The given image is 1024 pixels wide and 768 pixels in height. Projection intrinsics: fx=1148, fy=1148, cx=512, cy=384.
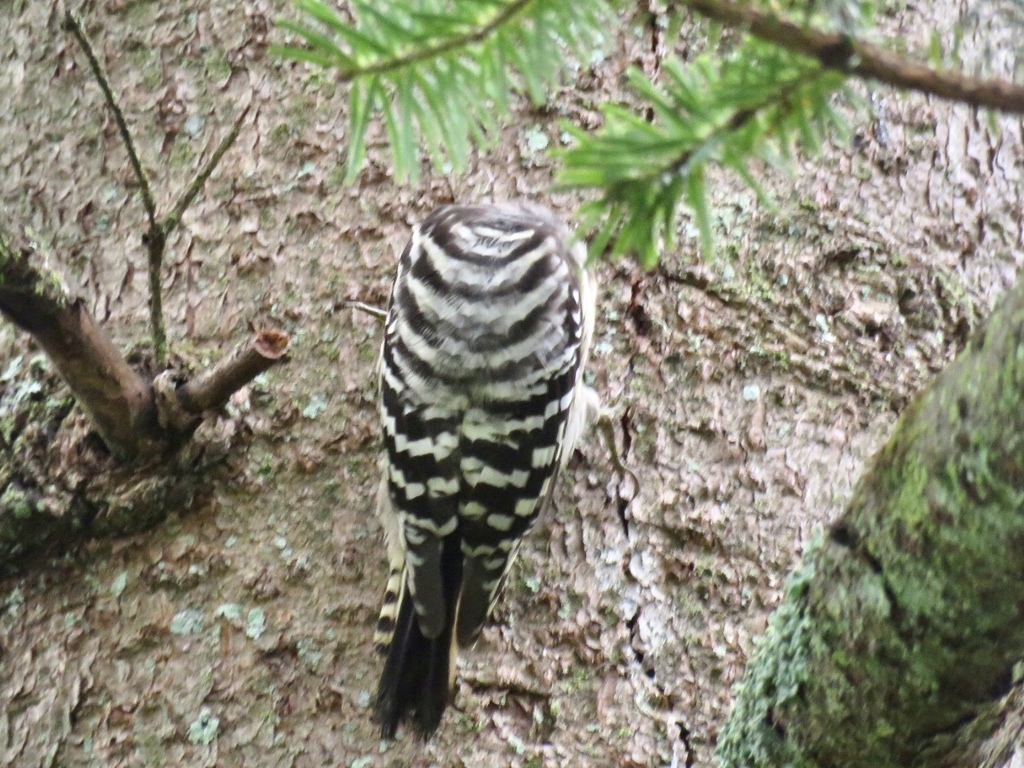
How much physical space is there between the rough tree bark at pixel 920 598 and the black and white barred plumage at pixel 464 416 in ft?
1.97

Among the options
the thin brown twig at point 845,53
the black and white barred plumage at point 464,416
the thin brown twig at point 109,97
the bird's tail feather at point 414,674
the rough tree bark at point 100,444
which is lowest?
the bird's tail feather at point 414,674

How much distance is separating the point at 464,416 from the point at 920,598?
996mm

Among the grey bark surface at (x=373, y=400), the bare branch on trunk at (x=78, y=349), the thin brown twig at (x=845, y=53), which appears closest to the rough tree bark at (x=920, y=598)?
the thin brown twig at (x=845, y=53)

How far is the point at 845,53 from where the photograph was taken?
0.68 meters

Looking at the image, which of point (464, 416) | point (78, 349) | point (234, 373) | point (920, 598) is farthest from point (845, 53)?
point (464, 416)

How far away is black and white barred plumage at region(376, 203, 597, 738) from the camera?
5.65ft

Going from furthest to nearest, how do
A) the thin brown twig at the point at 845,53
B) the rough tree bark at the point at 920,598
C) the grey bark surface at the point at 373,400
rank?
the grey bark surface at the point at 373,400 < the rough tree bark at the point at 920,598 < the thin brown twig at the point at 845,53

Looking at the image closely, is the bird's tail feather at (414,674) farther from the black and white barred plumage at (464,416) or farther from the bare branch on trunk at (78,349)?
the bare branch on trunk at (78,349)

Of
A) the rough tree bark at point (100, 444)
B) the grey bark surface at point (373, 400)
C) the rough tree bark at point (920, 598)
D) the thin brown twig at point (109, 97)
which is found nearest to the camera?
the rough tree bark at point (920, 598)

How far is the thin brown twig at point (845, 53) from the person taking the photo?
0.67 metres

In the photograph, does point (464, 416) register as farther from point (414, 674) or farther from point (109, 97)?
point (109, 97)

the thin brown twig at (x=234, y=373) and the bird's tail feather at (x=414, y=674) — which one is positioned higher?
the thin brown twig at (x=234, y=373)

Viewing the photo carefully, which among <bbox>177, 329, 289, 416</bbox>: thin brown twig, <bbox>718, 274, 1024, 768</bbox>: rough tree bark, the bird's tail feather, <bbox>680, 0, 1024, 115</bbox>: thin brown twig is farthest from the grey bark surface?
<bbox>680, 0, 1024, 115</bbox>: thin brown twig

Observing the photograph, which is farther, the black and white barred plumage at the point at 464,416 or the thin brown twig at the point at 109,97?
the black and white barred plumage at the point at 464,416
